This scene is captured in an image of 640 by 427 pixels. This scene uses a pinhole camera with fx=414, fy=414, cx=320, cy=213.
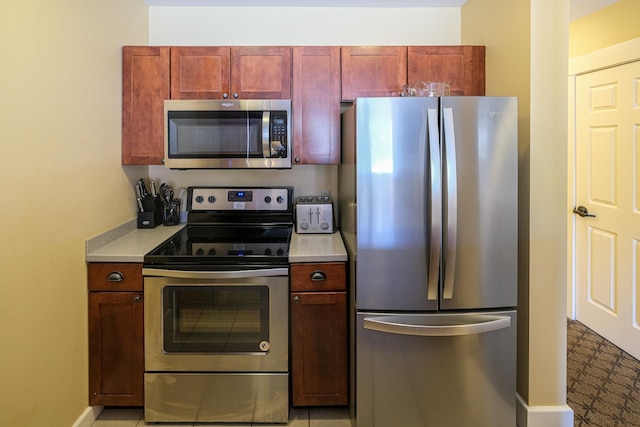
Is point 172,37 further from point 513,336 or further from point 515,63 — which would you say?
point 513,336

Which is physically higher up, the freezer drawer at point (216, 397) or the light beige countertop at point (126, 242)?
the light beige countertop at point (126, 242)

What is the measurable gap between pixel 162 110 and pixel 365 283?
1.59m

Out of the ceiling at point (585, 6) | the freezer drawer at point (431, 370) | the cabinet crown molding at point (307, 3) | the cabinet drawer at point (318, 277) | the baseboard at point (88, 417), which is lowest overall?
the baseboard at point (88, 417)

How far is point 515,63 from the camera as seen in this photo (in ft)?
6.93

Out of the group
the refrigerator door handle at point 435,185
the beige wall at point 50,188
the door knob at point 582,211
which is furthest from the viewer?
the door knob at point 582,211

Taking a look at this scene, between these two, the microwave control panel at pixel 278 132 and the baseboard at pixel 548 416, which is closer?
the baseboard at pixel 548 416

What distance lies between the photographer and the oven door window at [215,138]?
2428 mm

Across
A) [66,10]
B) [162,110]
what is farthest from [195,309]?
[66,10]

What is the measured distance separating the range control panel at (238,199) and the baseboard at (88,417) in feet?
4.06

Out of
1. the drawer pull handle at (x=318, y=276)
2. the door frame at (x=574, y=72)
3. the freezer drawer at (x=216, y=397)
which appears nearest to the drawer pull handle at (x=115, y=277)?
the freezer drawer at (x=216, y=397)

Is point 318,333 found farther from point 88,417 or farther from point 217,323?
point 88,417

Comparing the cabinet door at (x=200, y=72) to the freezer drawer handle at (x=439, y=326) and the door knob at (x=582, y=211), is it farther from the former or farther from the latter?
the door knob at (x=582, y=211)

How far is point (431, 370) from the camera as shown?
1.93 meters

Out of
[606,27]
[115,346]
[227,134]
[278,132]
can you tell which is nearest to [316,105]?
[278,132]
